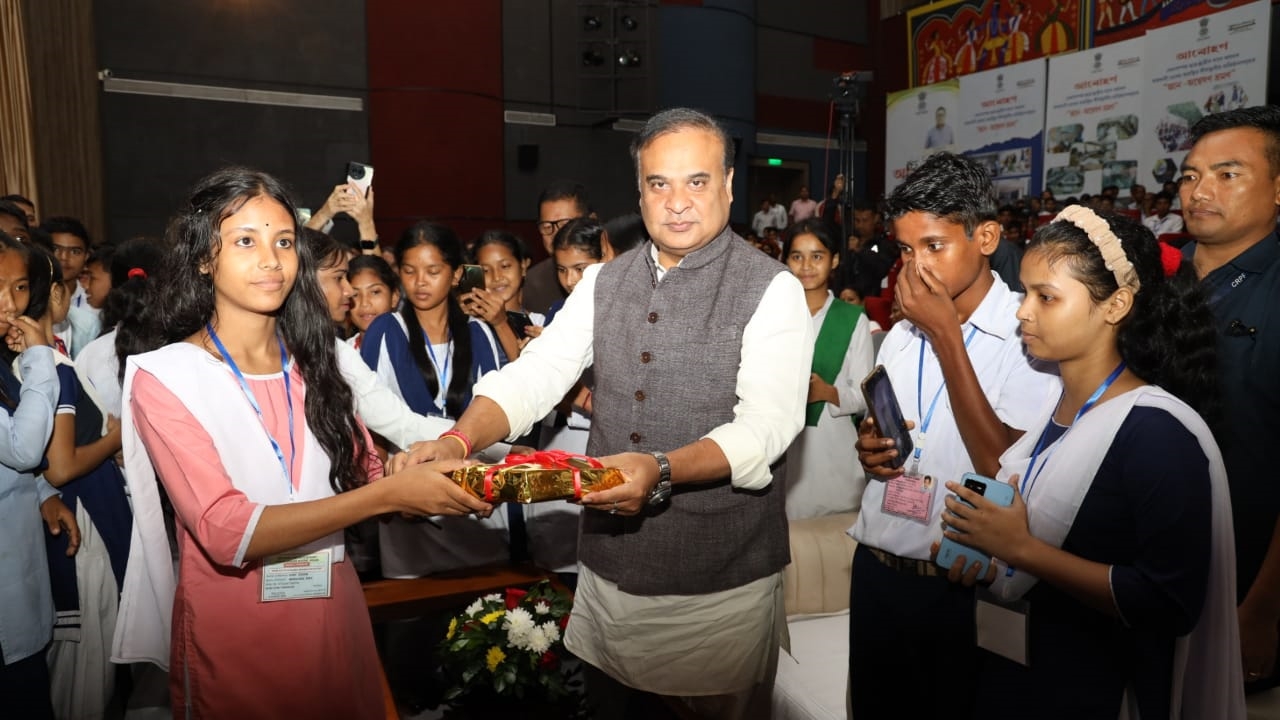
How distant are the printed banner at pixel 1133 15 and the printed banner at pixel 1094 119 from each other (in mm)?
498

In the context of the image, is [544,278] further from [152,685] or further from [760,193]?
[760,193]

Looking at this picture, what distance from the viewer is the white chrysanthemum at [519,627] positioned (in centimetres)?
246

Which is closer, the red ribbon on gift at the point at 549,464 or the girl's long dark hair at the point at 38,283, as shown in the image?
the red ribbon on gift at the point at 549,464

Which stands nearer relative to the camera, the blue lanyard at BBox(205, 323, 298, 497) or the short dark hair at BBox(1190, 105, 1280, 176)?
the blue lanyard at BBox(205, 323, 298, 497)

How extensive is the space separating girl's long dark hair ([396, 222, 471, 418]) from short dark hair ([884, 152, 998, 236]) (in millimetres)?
1965

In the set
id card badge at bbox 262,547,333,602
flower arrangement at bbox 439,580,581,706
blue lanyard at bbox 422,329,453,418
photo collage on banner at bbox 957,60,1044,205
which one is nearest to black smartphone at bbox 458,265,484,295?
blue lanyard at bbox 422,329,453,418

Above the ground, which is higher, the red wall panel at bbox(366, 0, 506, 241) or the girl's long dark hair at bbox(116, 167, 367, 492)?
the red wall panel at bbox(366, 0, 506, 241)

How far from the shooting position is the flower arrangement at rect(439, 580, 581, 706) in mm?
2422

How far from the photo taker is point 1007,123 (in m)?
10.1

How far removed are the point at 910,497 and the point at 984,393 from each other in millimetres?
263

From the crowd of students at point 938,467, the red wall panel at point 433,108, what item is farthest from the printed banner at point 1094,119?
the crowd of students at point 938,467

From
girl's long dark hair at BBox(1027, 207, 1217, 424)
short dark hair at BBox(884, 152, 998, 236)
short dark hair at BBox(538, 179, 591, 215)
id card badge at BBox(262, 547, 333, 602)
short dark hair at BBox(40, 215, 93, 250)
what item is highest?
short dark hair at BBox(538, 179, 591, 215)

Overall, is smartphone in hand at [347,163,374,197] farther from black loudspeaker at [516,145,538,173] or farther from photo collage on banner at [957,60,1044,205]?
photo collage on banner at [957,60,1044,205]

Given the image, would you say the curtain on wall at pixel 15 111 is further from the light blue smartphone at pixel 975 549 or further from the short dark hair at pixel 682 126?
the light blue smartphone at pixel 975 549
